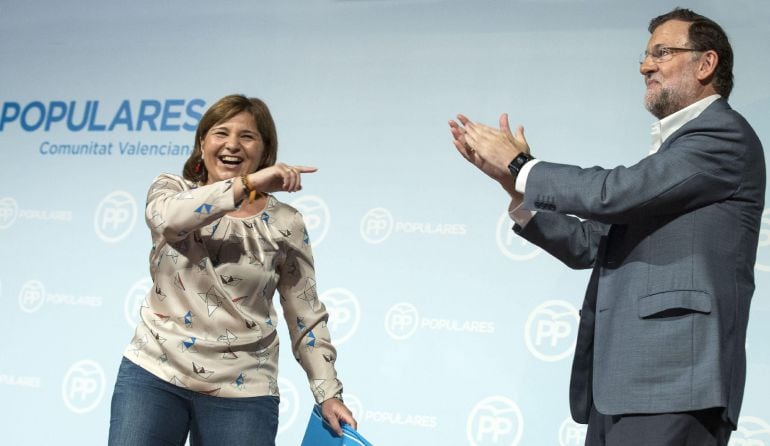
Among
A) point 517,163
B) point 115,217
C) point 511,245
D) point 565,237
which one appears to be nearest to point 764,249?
point 511,245

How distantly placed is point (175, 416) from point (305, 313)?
1.53 ft

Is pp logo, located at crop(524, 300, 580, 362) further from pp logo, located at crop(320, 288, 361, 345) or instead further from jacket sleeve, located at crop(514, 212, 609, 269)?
jacket sleeve, located at crop(514, 212, 609, 269)

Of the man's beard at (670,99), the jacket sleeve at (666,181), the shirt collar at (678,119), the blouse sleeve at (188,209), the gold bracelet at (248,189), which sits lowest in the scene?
the blouse sleeve at (188,209)

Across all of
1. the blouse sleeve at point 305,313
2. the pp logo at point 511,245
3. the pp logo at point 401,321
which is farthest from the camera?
the pp logo at point 401,321

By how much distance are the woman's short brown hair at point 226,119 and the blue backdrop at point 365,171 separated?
4.64ft

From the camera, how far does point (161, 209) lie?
7.82ft

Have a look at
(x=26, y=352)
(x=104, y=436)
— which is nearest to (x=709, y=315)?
(x=104, y=436)

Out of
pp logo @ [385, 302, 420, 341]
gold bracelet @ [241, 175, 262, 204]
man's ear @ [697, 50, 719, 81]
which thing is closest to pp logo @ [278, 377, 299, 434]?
pp logo @ [385, 302, 420, 341]

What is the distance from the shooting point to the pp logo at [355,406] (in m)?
4.09

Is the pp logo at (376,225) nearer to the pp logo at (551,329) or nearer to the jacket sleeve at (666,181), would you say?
the pp logo at (551,329)

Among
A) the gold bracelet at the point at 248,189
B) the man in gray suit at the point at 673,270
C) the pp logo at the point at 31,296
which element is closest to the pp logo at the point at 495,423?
the man in gray suit at the point at 673,270

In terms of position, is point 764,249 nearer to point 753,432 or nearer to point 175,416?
point 753,432

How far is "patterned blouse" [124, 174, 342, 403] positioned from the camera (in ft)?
7.80

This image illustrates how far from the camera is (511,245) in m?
3.94
